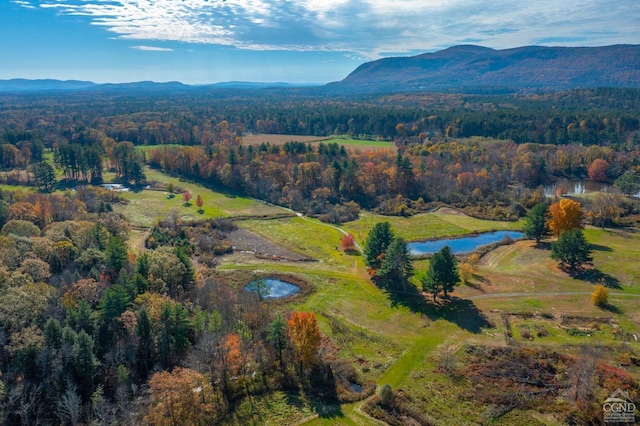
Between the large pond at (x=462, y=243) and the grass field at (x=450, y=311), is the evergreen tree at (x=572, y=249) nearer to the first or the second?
the grass field at (x=450, y=311)

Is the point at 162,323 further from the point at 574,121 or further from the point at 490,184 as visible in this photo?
the point at 574,121

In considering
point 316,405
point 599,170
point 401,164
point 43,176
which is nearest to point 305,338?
point 316,405

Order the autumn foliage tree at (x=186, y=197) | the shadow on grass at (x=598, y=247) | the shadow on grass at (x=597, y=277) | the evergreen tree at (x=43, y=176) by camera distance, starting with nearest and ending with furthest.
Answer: the shadow on grass at (x=597, y=277) < the shadow on grass at (x=598, y=247) < the autumn foliage tree at (x=186, y=197) < the evergreen tree at (x=43, y=176)

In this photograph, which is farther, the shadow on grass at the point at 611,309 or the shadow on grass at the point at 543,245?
the shadow on grass at the point at 543,245

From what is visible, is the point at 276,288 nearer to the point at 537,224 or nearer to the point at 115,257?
the point at 115,257

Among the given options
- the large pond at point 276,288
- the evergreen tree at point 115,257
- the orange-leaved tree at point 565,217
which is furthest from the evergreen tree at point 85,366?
the orange-leaved tree at point 565,217
